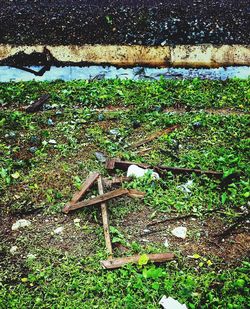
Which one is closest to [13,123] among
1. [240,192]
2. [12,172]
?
[12,172]

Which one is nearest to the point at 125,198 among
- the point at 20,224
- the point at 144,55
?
the point at 20,224

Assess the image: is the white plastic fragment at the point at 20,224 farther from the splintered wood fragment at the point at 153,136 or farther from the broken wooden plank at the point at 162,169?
the splintered wood fragment at the point at 153,136

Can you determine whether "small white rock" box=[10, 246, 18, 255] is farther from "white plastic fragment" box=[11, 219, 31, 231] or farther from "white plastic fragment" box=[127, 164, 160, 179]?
"white plastic fragment" box=[127, 164, 160, 179]

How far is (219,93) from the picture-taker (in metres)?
5.98

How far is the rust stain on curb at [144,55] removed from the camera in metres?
6.70

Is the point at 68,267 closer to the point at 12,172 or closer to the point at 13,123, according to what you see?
the point at 12,172

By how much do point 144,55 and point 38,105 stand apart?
7.52 feet

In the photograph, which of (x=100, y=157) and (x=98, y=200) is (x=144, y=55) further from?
(x=98, y=200)

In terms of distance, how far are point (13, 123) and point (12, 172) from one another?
115 centimetres

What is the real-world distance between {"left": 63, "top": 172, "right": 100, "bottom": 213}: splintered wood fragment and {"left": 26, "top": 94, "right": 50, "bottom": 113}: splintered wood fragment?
79.0 inches

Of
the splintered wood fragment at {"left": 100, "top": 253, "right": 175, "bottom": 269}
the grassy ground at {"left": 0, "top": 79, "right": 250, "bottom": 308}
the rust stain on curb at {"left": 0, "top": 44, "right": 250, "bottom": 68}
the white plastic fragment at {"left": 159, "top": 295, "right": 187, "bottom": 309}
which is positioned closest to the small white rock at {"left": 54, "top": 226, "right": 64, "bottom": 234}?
the grassy ground at {"left": 0, "top": 79, "right": 250, "bottom": 308}

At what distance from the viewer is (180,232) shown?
356 centimetres

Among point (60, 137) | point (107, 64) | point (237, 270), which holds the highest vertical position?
point (107, 64)

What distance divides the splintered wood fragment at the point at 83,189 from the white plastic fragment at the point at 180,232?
1.03 m
